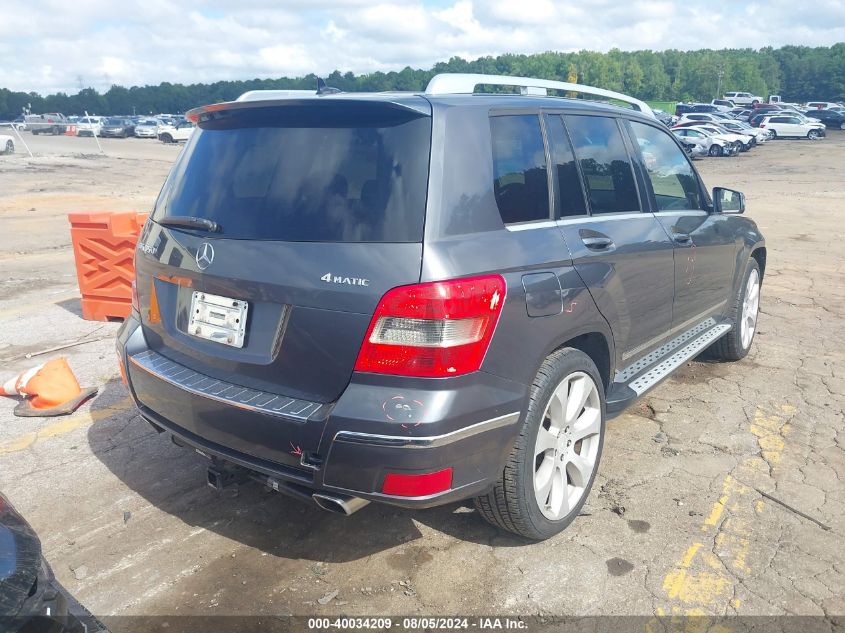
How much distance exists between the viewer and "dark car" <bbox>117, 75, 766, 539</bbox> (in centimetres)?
247

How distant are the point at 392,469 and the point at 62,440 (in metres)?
2.75

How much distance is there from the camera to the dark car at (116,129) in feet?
189

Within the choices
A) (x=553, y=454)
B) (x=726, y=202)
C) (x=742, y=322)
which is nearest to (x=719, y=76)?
(x=742, y=322)

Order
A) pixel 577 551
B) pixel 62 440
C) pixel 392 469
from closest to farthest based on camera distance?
pixel 392 469 < pixel 577 551 < pixel 62 440

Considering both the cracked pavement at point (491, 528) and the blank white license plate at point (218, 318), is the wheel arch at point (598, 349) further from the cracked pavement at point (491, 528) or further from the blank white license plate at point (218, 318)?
the blank white license plate at point (218, 318)

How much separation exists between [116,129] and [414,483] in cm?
6283

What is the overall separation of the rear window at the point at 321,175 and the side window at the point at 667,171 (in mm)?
2110

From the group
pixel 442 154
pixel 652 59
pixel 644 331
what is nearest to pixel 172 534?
pixel 442 154

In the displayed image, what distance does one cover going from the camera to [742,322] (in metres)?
5.53

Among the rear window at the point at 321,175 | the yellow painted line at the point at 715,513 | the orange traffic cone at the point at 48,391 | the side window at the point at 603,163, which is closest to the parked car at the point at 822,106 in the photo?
the side window at the point at 603,163

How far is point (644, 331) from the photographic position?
393cm

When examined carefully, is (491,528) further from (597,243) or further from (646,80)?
(646,80)

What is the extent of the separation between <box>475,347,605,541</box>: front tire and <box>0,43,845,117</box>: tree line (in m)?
114

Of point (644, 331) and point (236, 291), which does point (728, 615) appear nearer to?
point (644, 331)
